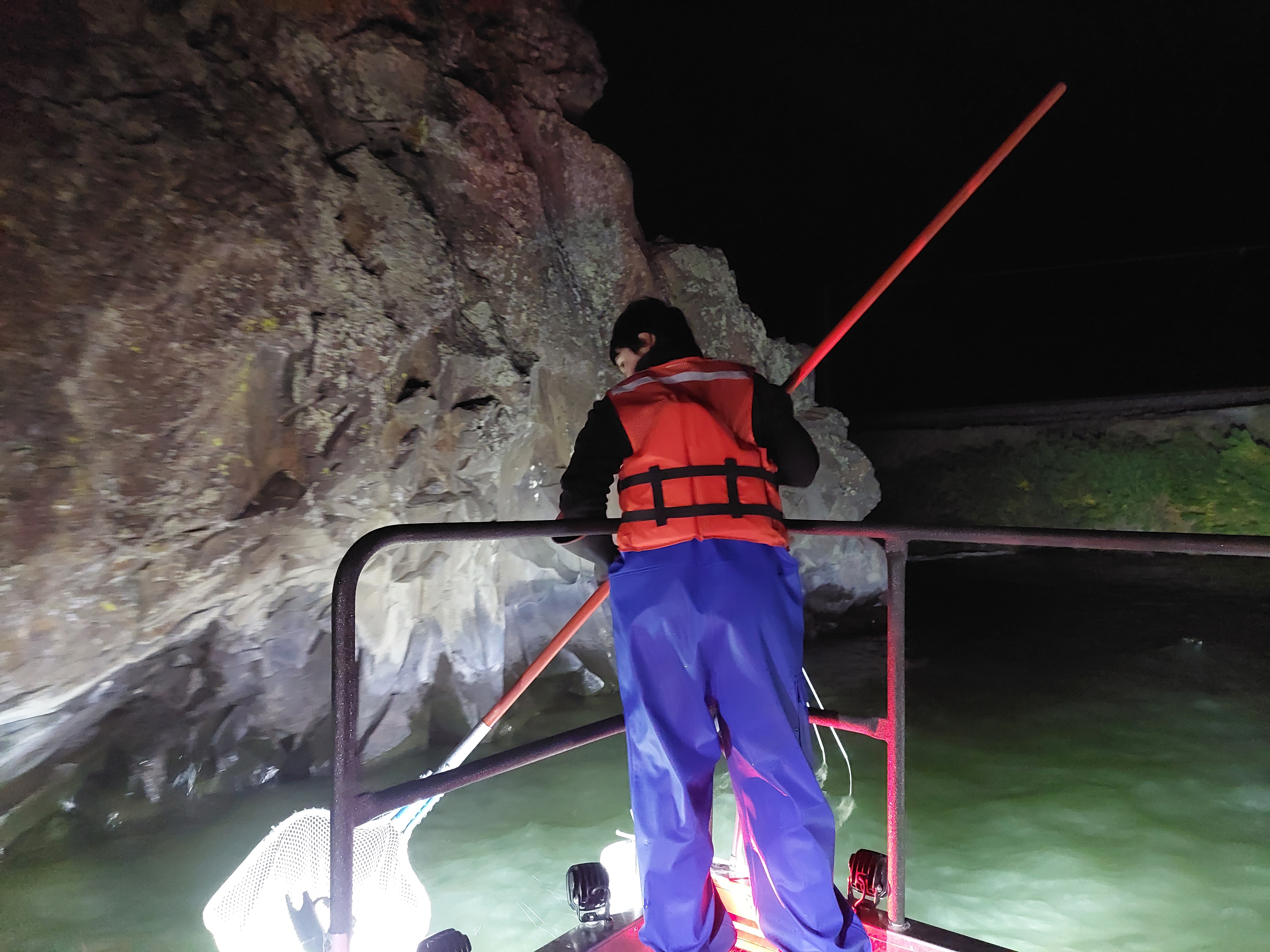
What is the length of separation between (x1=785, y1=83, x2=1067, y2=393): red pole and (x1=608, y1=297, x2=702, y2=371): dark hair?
2.15 ft

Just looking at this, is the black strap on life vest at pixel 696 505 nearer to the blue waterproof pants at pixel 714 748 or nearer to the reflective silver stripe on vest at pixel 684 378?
the blue waterproof pants at pixel 714 748

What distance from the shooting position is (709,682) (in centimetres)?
161

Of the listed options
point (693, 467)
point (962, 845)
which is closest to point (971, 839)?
point (962, 845)

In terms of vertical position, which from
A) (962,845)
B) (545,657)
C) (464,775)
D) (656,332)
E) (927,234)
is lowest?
(962,845)

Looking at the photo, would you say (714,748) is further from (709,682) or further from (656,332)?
(656,332)

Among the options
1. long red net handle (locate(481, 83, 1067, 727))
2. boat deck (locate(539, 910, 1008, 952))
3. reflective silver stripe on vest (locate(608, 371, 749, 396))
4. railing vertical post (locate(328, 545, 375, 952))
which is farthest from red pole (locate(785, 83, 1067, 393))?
railing vertical post (locate(328, 545, 375, 952))

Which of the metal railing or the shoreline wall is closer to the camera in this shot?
the metal railing

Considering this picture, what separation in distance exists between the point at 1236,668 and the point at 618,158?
658cm

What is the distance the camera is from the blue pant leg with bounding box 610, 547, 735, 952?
1543mm

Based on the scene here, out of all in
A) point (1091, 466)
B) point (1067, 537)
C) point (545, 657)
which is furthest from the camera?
point (1091, 466)

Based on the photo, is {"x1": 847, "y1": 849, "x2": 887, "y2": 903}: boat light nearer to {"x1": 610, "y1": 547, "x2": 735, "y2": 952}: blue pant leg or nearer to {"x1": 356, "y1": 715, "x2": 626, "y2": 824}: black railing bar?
{"x1": 610, "y1": 547, "x2": 735, "y2": 952}: blue pant leg

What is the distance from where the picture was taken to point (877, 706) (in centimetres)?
548

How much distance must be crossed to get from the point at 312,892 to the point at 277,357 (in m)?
2.34

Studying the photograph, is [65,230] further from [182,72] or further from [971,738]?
[971,738]
